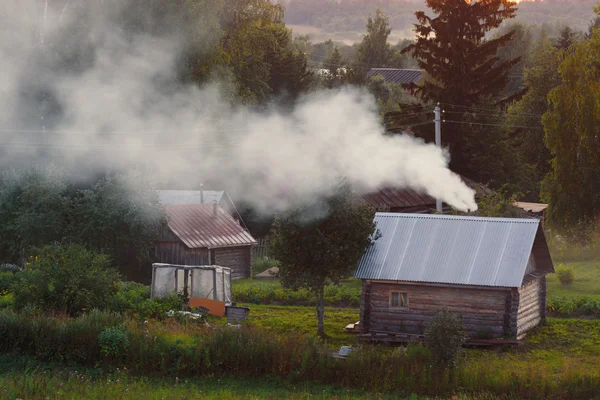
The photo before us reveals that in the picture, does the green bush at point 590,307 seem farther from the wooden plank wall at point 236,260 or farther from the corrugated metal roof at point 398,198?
the wooden plank wall at point 236,260

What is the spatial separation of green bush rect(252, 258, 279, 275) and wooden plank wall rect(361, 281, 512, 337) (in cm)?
2064

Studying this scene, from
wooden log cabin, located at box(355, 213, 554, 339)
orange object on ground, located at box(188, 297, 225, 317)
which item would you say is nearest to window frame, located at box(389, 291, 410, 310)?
wooden log cabin, located at box(355, 213, 554, 339)

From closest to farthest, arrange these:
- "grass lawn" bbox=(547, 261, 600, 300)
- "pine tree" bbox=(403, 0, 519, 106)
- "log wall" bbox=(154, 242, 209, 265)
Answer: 1. "grass lawn" bbox=(547, 261, 600, 300)
2. "log wall" bbox=(154, 242, 209, 265)
3. "pine tree" bbox=(403, 0, 519, 106)

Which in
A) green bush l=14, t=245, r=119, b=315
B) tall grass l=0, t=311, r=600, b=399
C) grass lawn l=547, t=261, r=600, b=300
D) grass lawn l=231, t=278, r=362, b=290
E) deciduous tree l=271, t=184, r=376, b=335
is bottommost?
grass lawn l=231, t=278, r=362, b=290

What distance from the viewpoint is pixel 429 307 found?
105ft

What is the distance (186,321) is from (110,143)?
69.5 ft

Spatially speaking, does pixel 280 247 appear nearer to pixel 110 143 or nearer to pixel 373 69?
pixel 110 143

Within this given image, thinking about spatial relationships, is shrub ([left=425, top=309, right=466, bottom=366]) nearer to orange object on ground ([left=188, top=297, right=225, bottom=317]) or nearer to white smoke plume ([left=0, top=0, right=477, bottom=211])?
orange object on ground ([left=188, top=297, right=225, bottom=317])

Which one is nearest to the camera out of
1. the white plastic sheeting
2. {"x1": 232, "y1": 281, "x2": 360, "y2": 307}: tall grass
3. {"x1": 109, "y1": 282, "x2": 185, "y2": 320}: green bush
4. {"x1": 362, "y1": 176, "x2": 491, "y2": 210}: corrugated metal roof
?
{"x1": 109, "y1": 282, "x2": 185, "y2": 320}: green bush

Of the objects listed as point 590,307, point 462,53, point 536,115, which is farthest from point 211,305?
point 536,115

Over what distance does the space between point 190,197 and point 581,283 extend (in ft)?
75.1

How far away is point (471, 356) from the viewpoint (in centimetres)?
2942

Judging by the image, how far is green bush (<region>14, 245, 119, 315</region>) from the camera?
98.6ft

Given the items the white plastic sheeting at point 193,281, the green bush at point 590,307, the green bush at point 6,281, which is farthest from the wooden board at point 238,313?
the green bush at point 590,307
